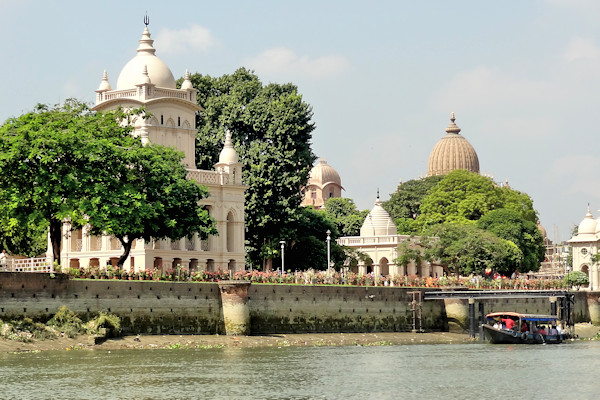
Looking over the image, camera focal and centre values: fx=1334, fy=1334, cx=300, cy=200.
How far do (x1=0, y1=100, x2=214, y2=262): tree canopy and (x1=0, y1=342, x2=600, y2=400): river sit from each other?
1029 centimetres

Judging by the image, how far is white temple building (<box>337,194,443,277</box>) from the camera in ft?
412

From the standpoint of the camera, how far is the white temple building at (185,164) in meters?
91.9

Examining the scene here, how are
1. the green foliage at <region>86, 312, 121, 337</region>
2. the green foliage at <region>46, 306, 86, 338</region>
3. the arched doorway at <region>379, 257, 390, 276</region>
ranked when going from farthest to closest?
1. the arched doorway at <region>379, 257, 390, 276</region>
2. the green foliage at <region>86, 312, 121, 337</region>
3. the green foliage at <region>46, 306, 86, 338</region>

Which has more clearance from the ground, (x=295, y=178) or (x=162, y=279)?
(x=295, y=178)

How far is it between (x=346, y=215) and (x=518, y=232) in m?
41.0

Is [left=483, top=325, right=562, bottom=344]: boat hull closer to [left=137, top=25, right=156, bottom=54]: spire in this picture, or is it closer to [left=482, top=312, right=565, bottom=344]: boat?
[left=482, top=312, right=565, bottom=344]: boat

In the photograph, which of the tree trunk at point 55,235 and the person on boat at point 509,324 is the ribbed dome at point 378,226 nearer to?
the person on boat at point 509,324

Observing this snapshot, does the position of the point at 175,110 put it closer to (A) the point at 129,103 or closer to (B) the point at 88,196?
(A) the point at 129,103

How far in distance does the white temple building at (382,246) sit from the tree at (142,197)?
45352 mm

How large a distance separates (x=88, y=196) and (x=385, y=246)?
57.2 m

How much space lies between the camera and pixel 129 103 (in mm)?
96188

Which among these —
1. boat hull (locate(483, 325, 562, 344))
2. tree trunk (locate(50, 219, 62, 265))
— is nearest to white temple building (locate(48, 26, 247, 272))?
tree trunk (locate(50, 219, 62, 265))

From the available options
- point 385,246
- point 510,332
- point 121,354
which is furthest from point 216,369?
point 385,246

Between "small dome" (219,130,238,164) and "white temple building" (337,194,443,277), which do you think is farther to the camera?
"white temple building" (337,194,443,277)
